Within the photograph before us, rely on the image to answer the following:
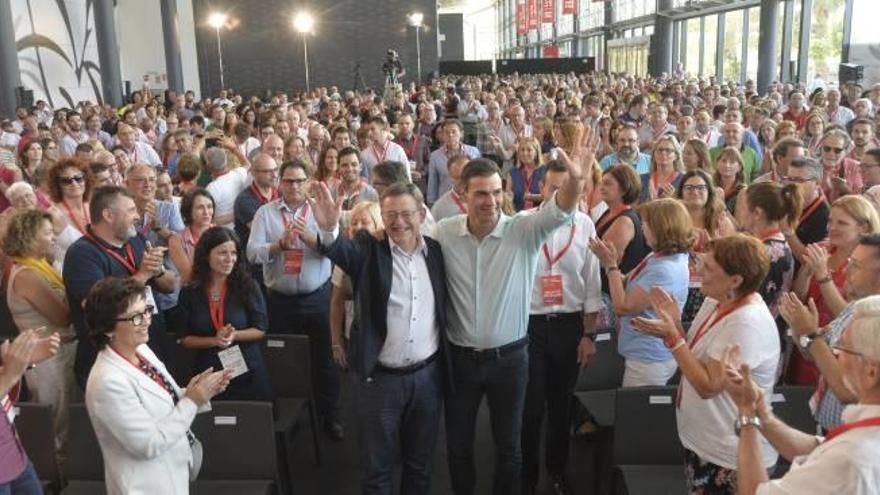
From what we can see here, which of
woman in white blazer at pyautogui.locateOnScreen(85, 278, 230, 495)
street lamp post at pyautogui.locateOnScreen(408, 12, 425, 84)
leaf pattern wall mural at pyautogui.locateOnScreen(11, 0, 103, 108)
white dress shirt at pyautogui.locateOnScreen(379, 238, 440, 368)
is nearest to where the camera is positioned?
woman in white blazer at pyautogui.locateOnScreen(85, 278, 230, 495)

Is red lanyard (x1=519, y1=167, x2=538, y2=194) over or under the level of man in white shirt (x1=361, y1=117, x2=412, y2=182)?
under

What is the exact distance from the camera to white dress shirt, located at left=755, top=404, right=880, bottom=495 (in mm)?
1504

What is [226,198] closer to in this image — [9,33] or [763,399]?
[763,399]

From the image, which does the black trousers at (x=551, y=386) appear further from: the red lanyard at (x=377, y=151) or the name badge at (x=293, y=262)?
the red lanyard at (x=377, y=151)

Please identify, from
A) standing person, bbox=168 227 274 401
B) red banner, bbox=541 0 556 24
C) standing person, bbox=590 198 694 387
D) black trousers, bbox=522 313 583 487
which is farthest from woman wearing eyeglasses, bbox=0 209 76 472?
red banner, bbox=541 0 556 24

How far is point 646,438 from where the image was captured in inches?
121

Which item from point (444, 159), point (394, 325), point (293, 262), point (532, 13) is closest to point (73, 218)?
point (293, 262)

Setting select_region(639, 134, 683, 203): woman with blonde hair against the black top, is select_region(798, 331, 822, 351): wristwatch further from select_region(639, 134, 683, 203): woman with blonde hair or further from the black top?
select_region(639, 134, 683, 203): woman with blonde hair

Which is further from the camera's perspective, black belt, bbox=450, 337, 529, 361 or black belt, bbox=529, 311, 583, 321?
black belt, bbox=529, 311, 583, 321

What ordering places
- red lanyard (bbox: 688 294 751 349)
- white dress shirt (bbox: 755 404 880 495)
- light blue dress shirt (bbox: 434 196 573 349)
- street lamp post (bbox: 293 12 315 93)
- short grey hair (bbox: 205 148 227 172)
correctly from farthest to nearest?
1. street lamp post (bbox: 293 12 315 93)
2. short grey hair (bbox: 205 148 227 172)
3. light blue dress shirt (bbox: 434 196 573 349)
4. red lanyard (bbox: 688 294 751 349)
5. white dress shirt (bbox: 755 404 880 495)

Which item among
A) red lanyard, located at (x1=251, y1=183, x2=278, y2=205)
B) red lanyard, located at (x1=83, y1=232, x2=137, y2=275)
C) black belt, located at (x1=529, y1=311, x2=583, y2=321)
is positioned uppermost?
red lanyard, located at (x1=251, y1=183, x2=278, y2=205)

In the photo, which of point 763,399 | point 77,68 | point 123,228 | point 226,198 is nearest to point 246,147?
point 226,198

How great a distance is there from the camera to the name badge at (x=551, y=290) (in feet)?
11.2

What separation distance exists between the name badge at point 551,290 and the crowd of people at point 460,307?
0.01 meters
